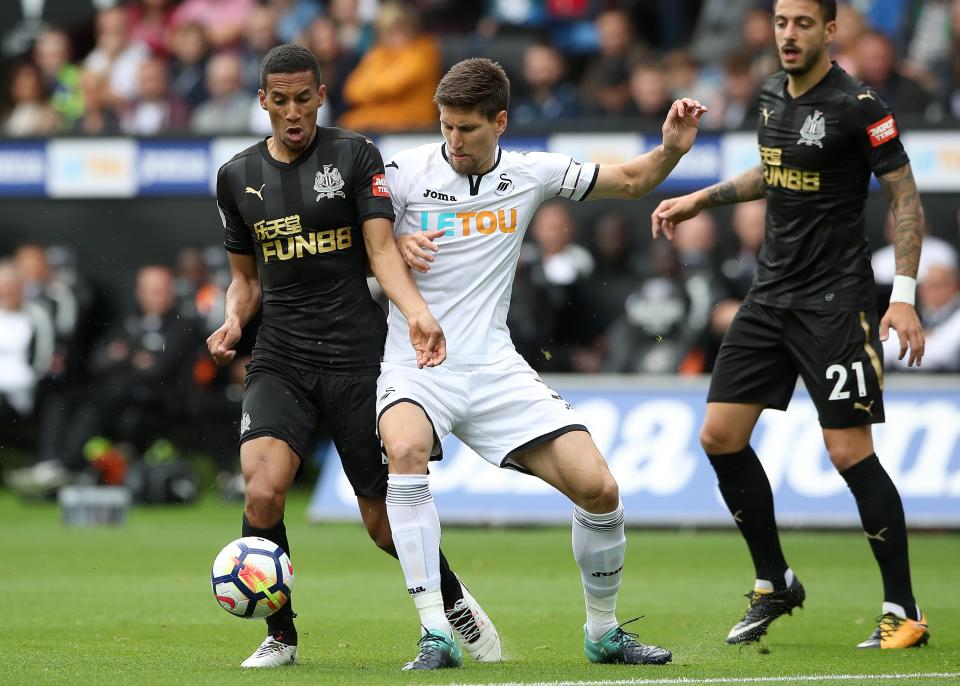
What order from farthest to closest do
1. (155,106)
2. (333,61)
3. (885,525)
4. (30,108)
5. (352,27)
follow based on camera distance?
1. (30,108)
2. (352,27)
3. (155,106)
4. (333,61)
5. (885,525)

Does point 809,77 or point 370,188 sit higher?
point 809,77

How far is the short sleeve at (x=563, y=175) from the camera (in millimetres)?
6801

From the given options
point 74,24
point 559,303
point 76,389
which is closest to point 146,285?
point 76,389

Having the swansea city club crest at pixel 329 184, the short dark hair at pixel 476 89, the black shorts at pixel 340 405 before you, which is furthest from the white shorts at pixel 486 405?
the short dark hair at pixel 476 89

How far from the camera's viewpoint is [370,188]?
6535 mm

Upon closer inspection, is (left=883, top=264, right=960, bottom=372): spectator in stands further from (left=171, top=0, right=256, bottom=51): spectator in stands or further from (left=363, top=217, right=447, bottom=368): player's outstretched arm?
(left=171, top=0, right=256, bottom=51): spectator in stands

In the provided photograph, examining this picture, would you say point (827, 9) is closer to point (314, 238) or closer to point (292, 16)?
point (314, 238)

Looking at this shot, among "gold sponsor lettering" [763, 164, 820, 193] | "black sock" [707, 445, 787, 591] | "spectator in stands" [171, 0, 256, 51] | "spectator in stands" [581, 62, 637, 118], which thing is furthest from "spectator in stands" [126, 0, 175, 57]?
"black sock" [707, 445, 787, 591]

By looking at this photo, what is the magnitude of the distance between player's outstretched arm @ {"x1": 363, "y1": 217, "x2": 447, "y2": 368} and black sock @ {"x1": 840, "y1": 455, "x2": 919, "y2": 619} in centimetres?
219

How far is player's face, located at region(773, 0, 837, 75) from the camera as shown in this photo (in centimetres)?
718

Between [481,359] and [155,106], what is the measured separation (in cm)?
1154

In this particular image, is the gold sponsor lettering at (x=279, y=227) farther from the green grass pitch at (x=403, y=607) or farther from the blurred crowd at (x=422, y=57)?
the blurred crowd at (x=422, y=57)

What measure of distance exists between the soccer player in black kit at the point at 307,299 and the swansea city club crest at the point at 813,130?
2.01 metres

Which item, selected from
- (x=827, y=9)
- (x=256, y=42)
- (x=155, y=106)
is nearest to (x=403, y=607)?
(x=827, y=9)
